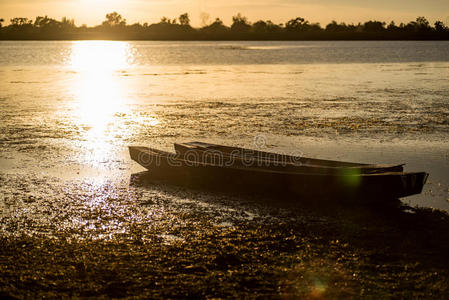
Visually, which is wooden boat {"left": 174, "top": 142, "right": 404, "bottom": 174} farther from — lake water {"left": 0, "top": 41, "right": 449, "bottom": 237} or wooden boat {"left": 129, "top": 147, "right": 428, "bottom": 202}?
lake water {"left": 0, "top": 41, "right": 449, "bottom": 237}

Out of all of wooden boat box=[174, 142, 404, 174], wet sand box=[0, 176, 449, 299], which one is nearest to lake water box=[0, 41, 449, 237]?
wet sand box=[0, 176, 449, 299]

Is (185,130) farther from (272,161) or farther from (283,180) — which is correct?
(283,180)

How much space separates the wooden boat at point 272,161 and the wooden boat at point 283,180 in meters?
0.30

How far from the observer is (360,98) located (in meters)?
24.4

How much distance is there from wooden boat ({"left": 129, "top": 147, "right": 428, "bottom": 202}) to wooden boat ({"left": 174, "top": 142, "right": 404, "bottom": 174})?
30 cm

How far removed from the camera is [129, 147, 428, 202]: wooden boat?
8.84 m

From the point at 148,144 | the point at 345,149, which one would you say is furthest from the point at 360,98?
the point at 148,144

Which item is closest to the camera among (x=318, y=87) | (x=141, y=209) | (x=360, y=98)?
(x=141, y=209)

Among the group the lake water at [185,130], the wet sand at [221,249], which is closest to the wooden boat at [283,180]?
the wet sand at [221,249]

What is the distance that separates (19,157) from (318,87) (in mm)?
21347

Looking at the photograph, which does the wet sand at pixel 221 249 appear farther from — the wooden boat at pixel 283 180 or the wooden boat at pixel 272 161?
the wooden boat at pixel 272 161

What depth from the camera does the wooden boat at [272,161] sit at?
9.44m

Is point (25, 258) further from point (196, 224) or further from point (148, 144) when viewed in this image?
point (148, 144)

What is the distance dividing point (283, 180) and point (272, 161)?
0.99 metres
